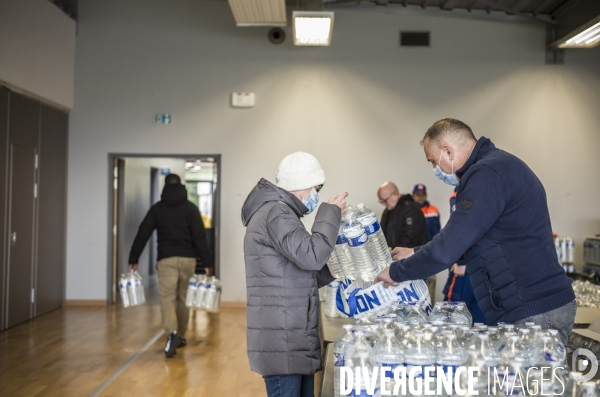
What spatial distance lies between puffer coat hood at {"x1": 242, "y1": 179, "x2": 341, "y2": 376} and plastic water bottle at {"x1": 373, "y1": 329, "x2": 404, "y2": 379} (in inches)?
22.2

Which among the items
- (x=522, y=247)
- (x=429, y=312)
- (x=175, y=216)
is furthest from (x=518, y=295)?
(x=175, y=216)

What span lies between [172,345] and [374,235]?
11.6 ft

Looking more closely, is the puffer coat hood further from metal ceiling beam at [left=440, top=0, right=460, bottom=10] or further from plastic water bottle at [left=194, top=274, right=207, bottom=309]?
metal ceiling beam at [left=440, top=0, right=460, bottom=10]

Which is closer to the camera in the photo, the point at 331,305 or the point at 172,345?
the point at 331,305

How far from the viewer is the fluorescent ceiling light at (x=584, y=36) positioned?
291 inches

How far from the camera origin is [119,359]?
595 centimetres

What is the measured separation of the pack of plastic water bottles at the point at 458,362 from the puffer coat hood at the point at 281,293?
0.48 meters

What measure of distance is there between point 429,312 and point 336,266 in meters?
0.51

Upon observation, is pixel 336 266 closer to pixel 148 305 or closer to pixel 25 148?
pixel 25 148

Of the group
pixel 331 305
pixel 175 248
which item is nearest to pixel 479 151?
pixel 331 305

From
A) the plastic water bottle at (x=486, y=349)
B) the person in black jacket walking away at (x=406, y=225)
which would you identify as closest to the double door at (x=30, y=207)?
the person in black jacket walking away at (x=406, y=225)

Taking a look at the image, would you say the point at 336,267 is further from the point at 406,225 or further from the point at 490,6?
the point at 490,6

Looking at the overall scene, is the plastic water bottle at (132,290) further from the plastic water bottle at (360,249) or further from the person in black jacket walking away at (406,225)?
the plastic water bottle at (360,249)

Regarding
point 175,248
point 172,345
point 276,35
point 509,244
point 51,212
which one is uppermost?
point 276,35
